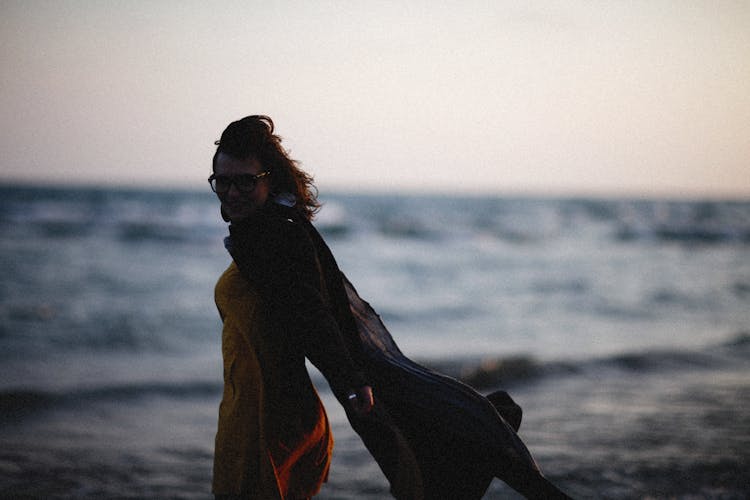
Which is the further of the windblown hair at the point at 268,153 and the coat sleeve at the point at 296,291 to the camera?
the windblown hair at the point at 268,153

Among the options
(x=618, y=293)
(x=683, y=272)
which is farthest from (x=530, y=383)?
(x=683, y=272)

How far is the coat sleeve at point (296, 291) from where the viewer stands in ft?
6.67

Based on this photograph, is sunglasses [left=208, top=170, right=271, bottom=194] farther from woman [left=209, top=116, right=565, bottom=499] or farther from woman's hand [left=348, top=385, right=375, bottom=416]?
woman's hand [left=348, top=385, right=375, bottom=416]

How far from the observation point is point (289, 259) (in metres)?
2.08

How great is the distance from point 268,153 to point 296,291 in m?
0.50

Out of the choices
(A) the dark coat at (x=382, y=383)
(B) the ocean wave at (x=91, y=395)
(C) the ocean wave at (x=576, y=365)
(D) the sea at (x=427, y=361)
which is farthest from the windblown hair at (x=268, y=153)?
(C) the ocean wave at (x=576, y=365)

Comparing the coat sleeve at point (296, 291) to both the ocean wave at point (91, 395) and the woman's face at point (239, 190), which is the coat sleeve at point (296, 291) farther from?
the ocean wave at point (91, 395)

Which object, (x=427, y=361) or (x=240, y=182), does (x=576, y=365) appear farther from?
(x=240, y=182)

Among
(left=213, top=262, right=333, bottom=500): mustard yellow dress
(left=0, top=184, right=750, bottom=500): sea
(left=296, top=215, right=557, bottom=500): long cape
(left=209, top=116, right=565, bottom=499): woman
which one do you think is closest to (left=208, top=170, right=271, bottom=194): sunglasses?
(left=209, top=116, right=565, bottom=499): woman

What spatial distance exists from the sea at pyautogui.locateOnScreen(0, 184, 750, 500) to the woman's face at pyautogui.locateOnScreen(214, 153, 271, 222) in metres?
2.85

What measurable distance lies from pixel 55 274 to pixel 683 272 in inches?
622

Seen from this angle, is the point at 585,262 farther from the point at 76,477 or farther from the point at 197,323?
the point at 76,477

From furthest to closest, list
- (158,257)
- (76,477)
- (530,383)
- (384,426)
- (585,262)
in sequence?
(585,262)
(158,257)
(530,383)
(76,477)
(384,426)

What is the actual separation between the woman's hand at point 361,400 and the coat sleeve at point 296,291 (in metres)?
0.02
